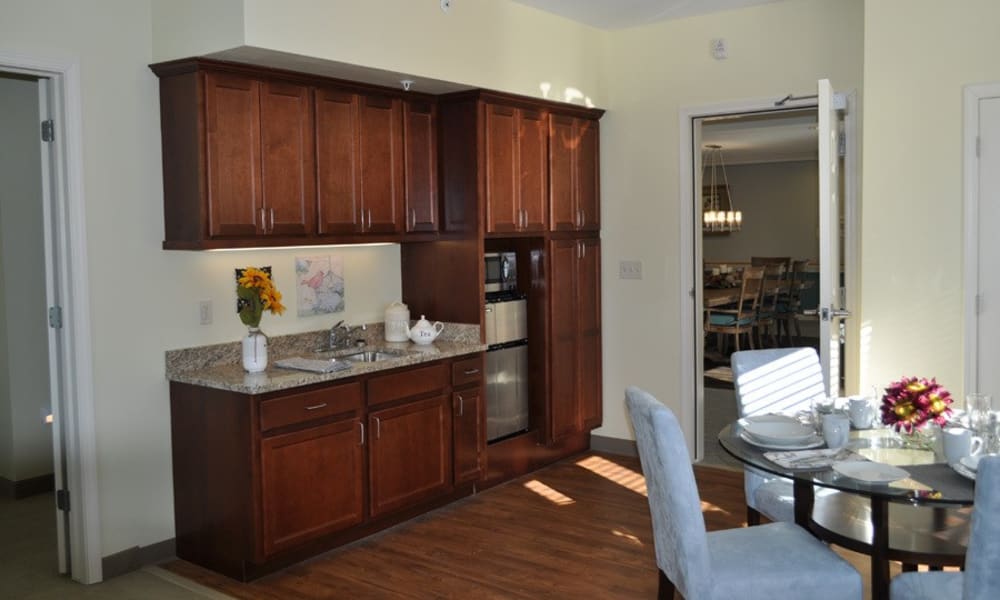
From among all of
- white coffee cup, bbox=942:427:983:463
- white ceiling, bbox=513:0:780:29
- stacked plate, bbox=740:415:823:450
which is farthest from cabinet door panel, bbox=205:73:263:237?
white coffee cup, bbox=942:427:983:463

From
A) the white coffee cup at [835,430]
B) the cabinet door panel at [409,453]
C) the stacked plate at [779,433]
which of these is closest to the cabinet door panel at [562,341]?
the cabinet door panel at [409,453]

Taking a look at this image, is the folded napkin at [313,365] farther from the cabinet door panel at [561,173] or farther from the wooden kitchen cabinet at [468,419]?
the cabinet door panel at [561,173]

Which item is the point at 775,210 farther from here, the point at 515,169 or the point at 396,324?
the point at 396,324

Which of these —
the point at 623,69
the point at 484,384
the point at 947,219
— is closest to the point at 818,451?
the point at 947,219

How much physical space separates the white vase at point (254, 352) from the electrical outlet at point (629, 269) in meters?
2.61

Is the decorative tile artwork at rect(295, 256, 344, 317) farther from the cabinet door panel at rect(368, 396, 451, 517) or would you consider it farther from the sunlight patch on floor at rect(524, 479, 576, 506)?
the sunlight patch on floor at rect(524, 479, 576, 506)

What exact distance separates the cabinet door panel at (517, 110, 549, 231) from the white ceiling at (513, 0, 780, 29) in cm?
62

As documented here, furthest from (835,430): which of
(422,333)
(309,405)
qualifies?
(422,333)

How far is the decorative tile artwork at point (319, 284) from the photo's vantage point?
15.6 ft

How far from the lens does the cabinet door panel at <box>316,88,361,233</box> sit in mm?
4398

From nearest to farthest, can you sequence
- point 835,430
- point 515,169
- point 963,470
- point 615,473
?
point 963,470 → point 835,430 → point 515,169 → point 615,473

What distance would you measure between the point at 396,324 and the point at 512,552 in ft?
4.84

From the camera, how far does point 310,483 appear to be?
159 inches

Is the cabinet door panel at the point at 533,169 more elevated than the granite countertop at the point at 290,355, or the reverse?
the cabinet door panel at the point at 533,169
